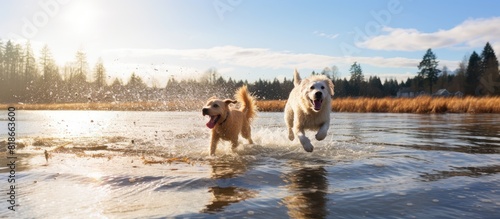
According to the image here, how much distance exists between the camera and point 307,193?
14.7 ft

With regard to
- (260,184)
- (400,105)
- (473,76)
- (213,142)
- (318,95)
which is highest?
(473,76)

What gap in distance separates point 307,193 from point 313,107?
9.59ft

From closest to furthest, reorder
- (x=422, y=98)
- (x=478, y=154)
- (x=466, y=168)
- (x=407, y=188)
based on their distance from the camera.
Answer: (x=407, y=188)
(x=466, y=168)
(x=478, y=154)
(x=422, y=98)

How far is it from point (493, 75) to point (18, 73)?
313ft

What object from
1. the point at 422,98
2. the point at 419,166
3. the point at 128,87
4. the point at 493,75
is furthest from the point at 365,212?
the point at 493,75

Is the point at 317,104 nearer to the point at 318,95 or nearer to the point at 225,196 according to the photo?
the point at 318,95

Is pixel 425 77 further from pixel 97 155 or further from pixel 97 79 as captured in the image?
pixel 97 155

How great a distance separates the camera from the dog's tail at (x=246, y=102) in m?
9.91

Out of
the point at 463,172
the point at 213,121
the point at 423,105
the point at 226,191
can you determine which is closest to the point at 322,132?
the point at 213,121

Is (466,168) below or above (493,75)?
below

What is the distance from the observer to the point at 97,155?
7.84m

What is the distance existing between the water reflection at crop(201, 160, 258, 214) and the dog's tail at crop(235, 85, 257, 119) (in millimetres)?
3431

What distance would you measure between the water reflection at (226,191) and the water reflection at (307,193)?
52cm

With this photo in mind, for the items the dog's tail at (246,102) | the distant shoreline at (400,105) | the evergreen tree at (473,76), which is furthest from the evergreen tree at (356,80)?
the dog's tail at (246,102)
